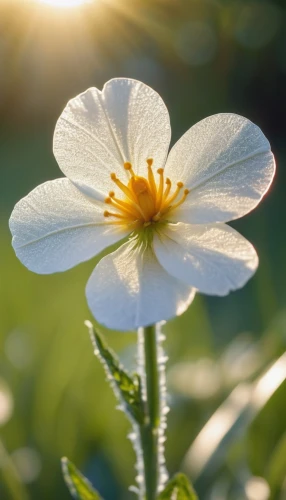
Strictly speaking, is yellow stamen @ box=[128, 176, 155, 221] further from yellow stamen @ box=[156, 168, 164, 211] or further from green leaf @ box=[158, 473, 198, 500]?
green leaf @ box=[158, 473, 198, 500]

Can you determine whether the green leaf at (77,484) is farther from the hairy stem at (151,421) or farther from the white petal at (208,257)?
the white petal at (208,257)

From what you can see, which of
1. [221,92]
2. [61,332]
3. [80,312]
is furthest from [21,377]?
[221,92]

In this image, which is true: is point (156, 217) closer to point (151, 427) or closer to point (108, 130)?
point (108, 130)

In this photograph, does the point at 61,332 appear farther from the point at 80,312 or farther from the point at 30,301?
the point at 30,301

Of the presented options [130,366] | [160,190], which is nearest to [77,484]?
[160,190]

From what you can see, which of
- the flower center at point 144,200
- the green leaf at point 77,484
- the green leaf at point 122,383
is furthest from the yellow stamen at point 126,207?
the green leaf at point 77,484

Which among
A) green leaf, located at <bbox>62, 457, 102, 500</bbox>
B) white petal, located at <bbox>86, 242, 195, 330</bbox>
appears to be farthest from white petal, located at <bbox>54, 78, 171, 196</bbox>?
green leaf, located at <bbox>62, 457, 102, 500</bbox>
